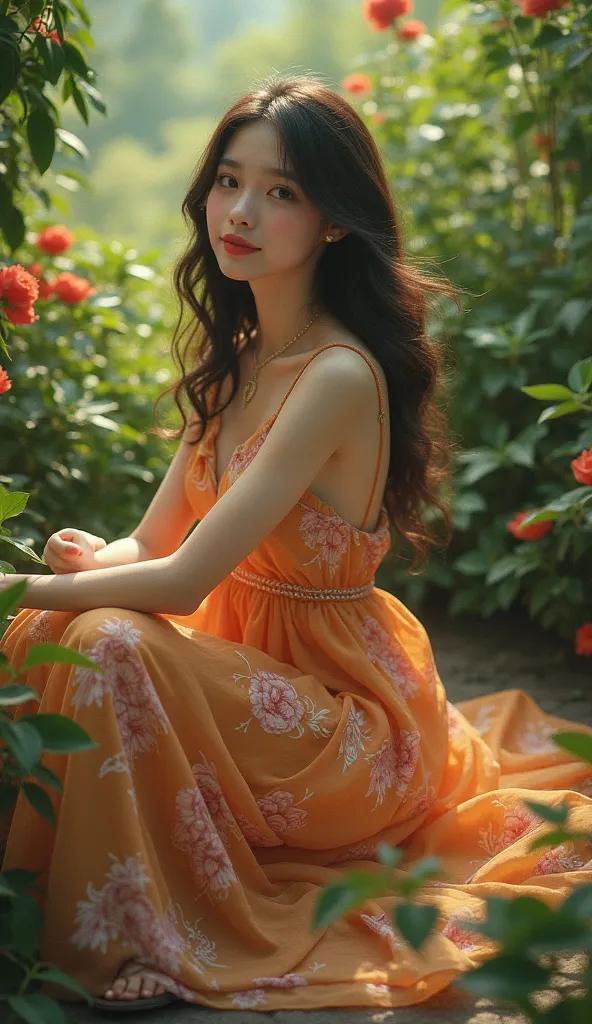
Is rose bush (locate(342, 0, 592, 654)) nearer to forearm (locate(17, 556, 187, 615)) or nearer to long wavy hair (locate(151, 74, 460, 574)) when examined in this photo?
long wavy hair (locate(151, 74, 460, 574))

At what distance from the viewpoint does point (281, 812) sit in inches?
74.4

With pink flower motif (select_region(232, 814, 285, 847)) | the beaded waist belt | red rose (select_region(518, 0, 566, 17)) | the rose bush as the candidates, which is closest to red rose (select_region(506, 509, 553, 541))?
→ the rose bush

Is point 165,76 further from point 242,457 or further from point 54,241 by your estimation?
point 242,457

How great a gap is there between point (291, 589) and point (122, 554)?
367 mm

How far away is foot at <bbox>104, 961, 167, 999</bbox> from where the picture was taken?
62.7 inches

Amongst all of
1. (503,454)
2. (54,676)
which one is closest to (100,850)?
(54,676)

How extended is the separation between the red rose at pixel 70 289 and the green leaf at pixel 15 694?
1884mm

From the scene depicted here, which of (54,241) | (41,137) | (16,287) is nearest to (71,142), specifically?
(41,137)

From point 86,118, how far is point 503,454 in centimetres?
147

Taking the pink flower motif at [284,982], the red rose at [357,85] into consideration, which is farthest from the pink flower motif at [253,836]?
the red rose at [357,85]

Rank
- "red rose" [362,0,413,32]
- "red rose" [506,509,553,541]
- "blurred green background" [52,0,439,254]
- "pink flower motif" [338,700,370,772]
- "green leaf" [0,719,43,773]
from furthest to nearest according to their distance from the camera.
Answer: "blurred green background" [52,0,439,254], "red rose" [362,0,413,32], "red rose" [506,509,553,541], "pink flower motif" [338,700,370,772], "green leaf" [0,719,43,773]

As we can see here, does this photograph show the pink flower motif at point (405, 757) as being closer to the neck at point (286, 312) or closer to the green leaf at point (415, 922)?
the neck at point (286, 312)

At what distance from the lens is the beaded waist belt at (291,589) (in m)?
2.09

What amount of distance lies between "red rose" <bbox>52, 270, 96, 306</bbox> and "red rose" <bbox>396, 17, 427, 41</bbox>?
5.03 ft
